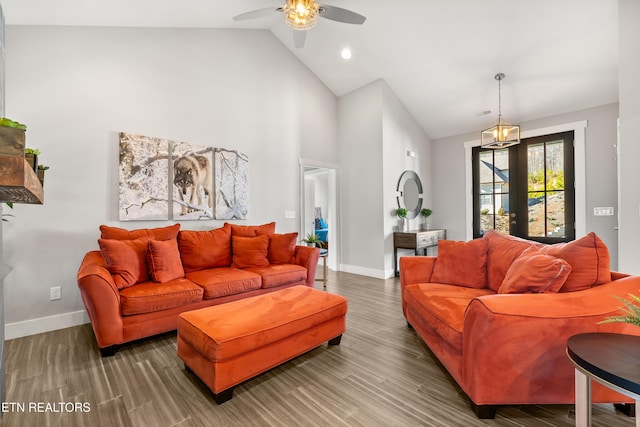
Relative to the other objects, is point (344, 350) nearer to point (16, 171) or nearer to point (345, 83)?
point (16, 171)

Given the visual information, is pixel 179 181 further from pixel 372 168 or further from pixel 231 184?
pixel 372 168

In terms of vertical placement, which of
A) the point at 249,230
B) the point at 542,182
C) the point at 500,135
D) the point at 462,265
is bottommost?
the point at 462,265

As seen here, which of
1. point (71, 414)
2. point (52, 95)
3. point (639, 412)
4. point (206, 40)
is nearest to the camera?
point (639, 412)

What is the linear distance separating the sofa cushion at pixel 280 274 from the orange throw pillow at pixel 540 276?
86.7 inches

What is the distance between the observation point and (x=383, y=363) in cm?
211

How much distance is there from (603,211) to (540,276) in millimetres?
3801

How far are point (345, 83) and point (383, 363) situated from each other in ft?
14.7

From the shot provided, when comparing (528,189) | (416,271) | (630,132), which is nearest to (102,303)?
(416,271)

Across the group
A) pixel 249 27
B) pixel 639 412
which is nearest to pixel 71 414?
pixel 639 412

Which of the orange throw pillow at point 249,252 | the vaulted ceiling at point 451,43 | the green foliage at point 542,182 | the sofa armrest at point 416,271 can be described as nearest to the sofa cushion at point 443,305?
the sofa armrest at point 416,271

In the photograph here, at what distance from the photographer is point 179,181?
3.51 m

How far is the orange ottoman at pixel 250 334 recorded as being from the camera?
5.49 ft

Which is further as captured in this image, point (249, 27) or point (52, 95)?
point (249, 27)

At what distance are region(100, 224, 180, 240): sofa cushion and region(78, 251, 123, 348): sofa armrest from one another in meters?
0.62
